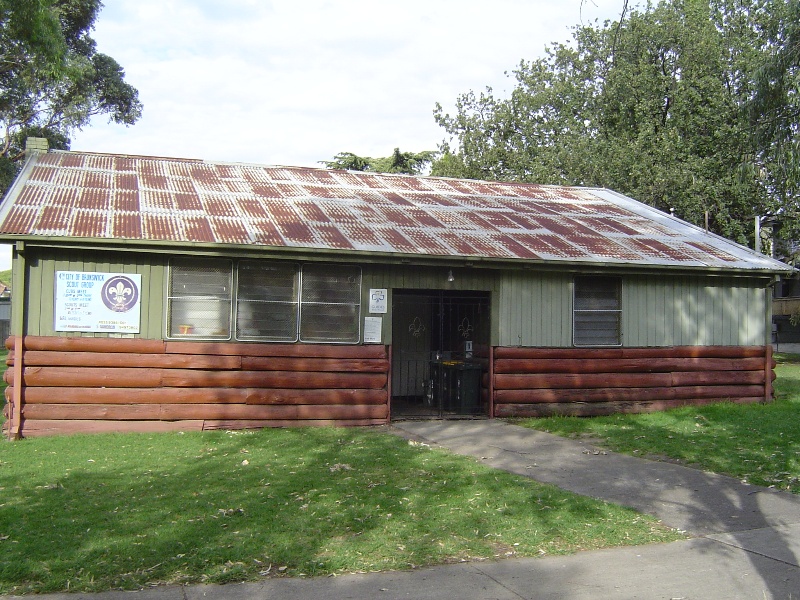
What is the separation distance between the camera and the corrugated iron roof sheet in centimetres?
1233

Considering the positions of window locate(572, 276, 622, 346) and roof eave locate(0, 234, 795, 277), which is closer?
roof eave locate(0, 234, 795, 277)

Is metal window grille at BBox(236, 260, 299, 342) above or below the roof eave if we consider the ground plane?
below

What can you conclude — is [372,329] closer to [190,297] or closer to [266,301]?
[266,301]

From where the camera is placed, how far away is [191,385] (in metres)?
12.2

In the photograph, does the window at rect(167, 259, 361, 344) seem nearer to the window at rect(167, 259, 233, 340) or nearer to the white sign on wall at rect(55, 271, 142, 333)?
the window at rect(167, 259, 233, 340)

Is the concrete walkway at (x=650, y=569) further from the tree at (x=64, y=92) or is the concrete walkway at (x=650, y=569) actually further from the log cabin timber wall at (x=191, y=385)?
the tree at (x=64, y=92)

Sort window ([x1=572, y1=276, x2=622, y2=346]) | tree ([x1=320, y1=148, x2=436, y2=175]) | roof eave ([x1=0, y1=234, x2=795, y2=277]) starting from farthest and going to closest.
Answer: tree ([x1=320, y1=148, x2=436, y2=175]) < window ([x1=572, y1=276, x2=622, y2=346]) < roof eave ([x1=0, y1=234, x2=795, y2=277])

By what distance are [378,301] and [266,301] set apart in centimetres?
185

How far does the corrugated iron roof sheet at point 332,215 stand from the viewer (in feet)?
40.4

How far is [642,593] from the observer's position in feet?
18.1

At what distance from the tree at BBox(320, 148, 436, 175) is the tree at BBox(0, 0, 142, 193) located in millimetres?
11047

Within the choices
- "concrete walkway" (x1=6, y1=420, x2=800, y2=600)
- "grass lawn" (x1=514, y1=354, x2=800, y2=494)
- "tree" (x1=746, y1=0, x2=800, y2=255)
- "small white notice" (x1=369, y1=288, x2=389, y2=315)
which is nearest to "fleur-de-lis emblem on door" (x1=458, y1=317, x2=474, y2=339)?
"grass lawn" (x1=514, y1=354, x2=800, y2=494)

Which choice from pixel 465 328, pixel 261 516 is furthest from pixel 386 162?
pixel 261 516

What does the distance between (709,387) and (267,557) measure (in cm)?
1166
